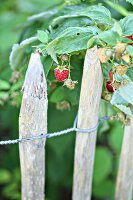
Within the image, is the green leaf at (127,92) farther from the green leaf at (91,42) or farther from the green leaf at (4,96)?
the green leaf at (4,96)

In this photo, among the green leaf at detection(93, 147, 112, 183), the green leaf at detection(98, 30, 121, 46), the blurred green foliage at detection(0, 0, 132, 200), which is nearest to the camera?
the green leaf at detection(98, 30, 121, 46)

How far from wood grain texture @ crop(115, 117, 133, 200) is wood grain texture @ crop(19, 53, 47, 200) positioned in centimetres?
26

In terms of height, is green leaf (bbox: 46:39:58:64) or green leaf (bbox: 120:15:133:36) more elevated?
green leaf (bbox: 120:15:133:36)

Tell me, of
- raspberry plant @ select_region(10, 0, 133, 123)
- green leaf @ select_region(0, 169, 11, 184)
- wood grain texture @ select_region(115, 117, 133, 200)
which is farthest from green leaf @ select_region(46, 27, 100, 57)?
green leaf @ select_region(0, 169, 11, 184)

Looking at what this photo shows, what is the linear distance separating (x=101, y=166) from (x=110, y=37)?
3.57 feet

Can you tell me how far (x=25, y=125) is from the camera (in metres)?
1.02

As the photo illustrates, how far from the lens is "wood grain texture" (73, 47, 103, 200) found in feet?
3.23

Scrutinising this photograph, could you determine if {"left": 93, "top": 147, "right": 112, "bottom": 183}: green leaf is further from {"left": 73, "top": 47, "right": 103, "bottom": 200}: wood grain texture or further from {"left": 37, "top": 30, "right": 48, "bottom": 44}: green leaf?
{"left": 37, "top": 30, "right": 48, "bottom": 44}: green leaf

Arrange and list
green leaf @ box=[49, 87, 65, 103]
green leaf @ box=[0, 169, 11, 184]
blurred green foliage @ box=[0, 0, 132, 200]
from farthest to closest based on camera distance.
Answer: green leaf @ box=[0, 169, 11, 184]
blurred green foliage @ box=[0, 0, 132, 200]
green leaf @ box=[49, 87, 65, 103]

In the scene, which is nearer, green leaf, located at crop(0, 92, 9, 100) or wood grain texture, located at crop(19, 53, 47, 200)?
wood grain texture, located at crop(19, 53, 47, 200)

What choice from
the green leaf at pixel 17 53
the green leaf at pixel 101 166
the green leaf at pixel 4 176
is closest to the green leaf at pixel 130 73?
the green leaf at pixel 17 53

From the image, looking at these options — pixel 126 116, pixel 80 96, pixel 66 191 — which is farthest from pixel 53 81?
pixel 66 191

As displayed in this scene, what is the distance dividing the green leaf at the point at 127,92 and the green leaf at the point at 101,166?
0.95 m

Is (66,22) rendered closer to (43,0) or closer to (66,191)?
(43,0)
